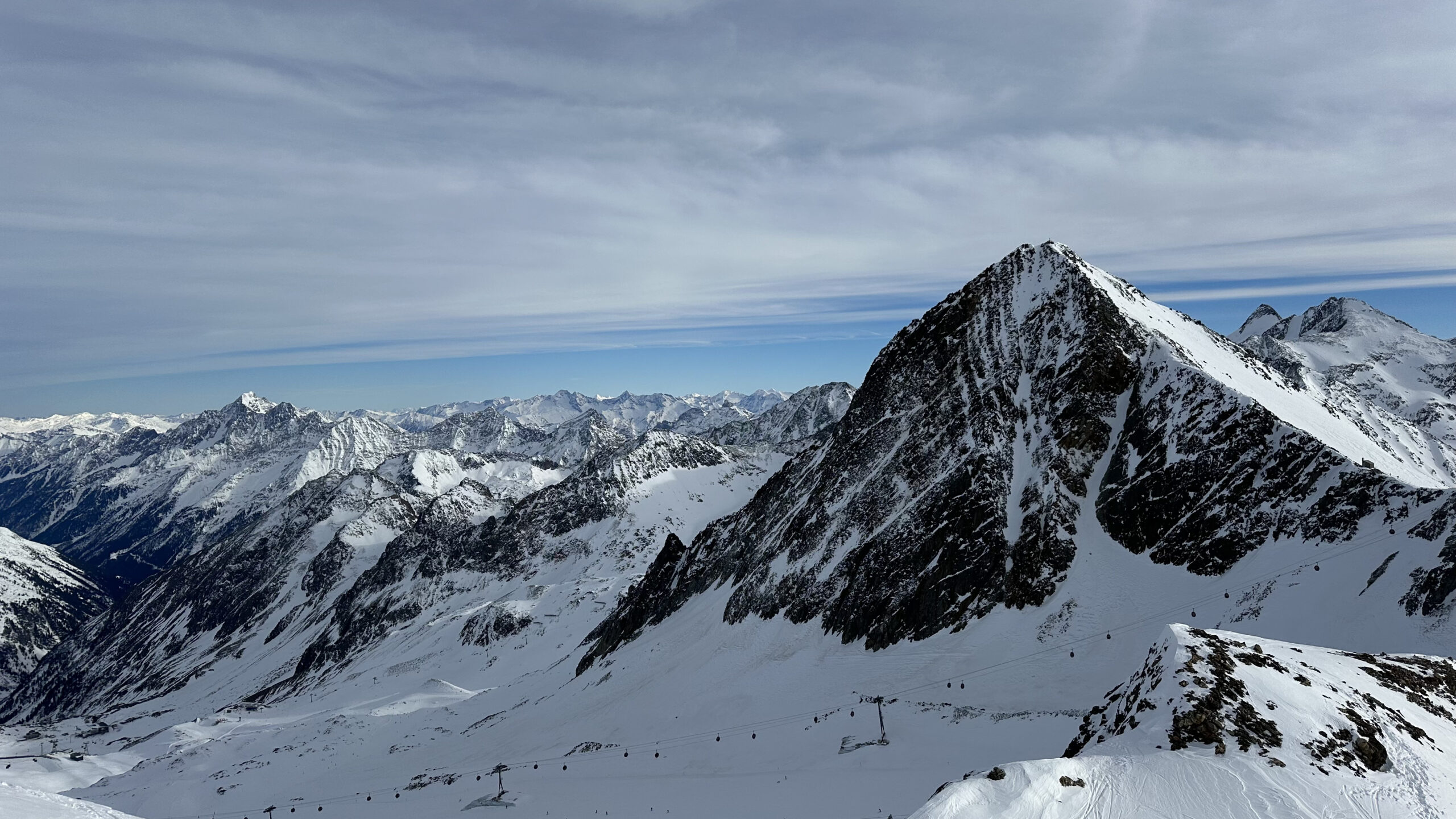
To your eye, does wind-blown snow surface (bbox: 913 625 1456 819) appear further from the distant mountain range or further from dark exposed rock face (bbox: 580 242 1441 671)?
dark exposed rock face (bbox: 580 242 1441 671)

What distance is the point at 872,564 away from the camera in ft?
246

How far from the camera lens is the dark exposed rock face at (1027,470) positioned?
59.1m

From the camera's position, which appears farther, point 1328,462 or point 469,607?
point 469,607

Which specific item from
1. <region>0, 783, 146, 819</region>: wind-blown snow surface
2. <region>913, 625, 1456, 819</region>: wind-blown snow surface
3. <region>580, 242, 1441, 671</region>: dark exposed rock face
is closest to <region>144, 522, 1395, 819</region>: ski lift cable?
<region>580, 242, 1441, 671</region>: dark exposed rock face

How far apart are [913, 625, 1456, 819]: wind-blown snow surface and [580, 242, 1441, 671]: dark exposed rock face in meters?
34.1

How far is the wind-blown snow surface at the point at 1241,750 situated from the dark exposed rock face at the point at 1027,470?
1343 inches

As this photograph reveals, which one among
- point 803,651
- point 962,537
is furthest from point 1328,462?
point 803,651

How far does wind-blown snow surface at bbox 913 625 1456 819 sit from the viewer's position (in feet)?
65.7

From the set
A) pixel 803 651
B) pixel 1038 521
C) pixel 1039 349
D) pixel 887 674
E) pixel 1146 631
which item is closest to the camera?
pixel 1146 631

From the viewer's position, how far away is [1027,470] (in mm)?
74625

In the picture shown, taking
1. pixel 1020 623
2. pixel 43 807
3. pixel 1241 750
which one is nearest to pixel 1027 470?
pixel 1020 623

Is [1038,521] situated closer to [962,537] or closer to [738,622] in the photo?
[962,537]

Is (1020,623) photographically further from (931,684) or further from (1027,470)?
(1027,470)

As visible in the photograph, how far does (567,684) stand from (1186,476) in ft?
258
